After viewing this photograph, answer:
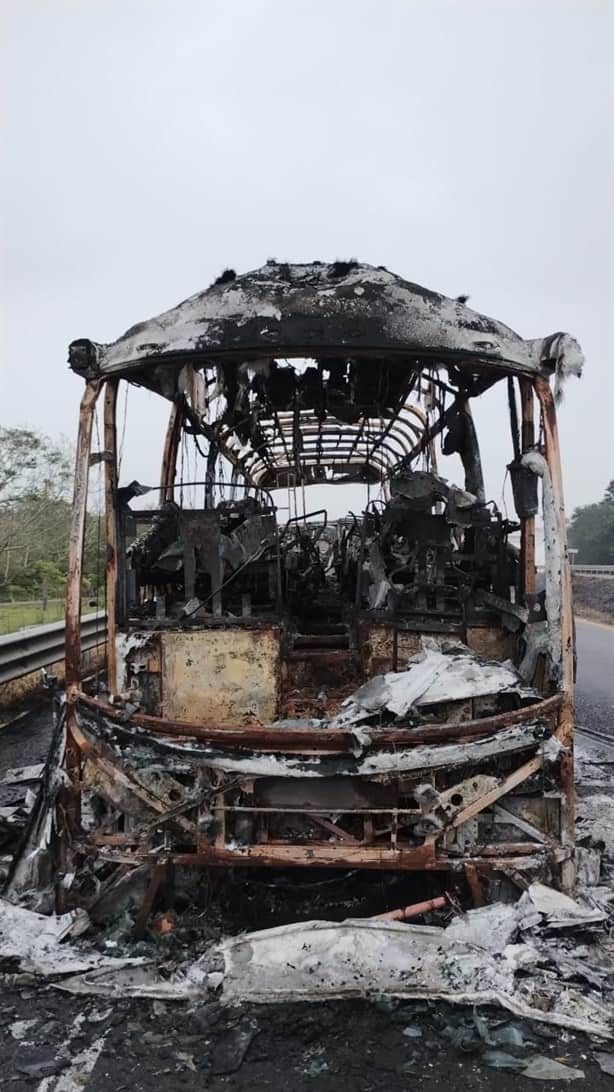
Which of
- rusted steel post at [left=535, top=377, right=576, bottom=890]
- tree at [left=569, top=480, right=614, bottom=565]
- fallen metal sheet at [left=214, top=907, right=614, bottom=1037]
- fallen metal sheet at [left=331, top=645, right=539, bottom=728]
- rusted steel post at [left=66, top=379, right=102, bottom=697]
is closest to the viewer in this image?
fallen metal sheet at [left=214, top=907, right=614, bottom=1037]

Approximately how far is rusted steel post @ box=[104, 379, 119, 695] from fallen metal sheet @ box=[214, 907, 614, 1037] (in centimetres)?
184

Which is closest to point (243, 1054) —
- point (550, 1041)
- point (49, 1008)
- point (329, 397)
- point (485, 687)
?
point (49, 1008)

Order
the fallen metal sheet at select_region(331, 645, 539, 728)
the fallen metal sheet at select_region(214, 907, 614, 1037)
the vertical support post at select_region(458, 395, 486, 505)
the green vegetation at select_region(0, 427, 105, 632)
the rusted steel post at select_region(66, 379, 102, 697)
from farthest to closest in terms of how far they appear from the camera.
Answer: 1. the green vegetation at select_region(0, 427, 105, 632)
2. the vertical support post at select_region(458, 395, 486, 505)
3. the rusted steel post at select_region(66, 379, 102, 697)
4. the fallen metal sheet at select_region(331, 645, 539, 728)
5. the fallen metal sheet at select_region(214, 907, 614, 1037)

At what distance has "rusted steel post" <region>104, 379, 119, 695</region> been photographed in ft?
15.2

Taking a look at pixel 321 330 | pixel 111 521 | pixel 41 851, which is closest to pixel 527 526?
pixel 321 330

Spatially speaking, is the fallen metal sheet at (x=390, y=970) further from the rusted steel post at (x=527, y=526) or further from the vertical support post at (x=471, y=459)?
the vertical support post at (x=471, y=459)

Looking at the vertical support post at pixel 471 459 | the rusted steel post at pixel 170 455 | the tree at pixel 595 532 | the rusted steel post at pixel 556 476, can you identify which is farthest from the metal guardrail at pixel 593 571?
the rusted steel post at pixel 556 476

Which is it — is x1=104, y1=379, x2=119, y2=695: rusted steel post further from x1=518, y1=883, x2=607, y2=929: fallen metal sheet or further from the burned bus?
x1=518, y1=883, x2=607, y2=929: fallen metal sheet

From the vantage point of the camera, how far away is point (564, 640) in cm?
427

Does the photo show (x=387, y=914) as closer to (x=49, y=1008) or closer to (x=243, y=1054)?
(x=243, y=1054)

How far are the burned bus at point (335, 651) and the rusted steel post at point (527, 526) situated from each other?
0.05 feet

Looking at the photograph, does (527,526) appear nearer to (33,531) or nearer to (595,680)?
(595,680)

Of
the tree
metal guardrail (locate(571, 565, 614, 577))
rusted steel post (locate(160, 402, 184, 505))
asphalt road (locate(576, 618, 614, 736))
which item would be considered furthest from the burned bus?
the tree

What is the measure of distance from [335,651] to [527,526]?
1.71 metres
